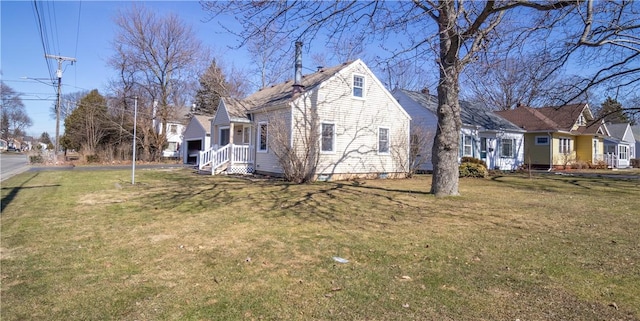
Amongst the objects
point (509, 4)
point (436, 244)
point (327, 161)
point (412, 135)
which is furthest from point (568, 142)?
point (436, 244)

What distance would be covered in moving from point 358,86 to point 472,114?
12508mm

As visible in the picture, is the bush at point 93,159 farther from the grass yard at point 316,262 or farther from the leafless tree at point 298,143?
the grass yard at point 316,262

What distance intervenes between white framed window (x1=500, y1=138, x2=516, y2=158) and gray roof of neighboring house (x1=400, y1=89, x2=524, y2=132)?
3.00 ft

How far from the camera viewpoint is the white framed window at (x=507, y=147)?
26.8 metres

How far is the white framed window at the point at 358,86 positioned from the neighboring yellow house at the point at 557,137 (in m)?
16.1

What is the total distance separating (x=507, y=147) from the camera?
27109 mm

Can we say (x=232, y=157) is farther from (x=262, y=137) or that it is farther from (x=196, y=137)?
(x=196, y=137)

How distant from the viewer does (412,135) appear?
2012cm

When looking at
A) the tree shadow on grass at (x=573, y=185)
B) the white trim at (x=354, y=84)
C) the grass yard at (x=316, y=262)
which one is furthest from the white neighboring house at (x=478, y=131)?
the grass yard at (x=316, y=262)

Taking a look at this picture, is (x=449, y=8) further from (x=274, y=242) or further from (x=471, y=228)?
(x=274, y=242)

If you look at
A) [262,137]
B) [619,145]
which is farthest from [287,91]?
[619,145]

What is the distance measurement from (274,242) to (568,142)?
1306 inches

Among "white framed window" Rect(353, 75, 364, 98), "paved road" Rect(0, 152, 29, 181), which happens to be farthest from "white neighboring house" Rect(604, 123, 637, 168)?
"paved road" Rect(0, 152, 29, 181)

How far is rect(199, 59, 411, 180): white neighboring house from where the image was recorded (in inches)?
625
